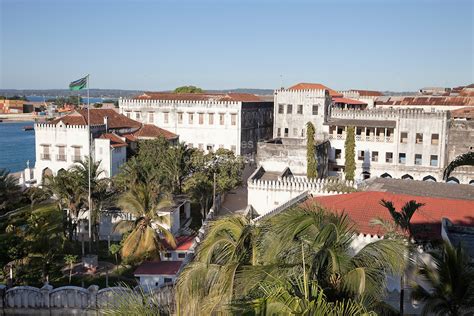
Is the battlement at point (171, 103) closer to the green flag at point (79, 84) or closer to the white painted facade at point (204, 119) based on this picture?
the white painted facade at point (204, 119)

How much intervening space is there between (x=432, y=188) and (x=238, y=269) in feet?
76.5

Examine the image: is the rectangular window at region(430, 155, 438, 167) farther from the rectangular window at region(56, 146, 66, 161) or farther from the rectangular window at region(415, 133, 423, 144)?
the rectangular window at region(56, 146, 66, 161)

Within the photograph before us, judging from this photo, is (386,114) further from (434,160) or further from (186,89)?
(186,89)

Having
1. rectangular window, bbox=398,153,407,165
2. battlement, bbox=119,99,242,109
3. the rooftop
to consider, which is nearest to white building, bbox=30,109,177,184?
battlement, bbox=119,99,242,109

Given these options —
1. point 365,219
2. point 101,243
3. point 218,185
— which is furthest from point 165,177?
point 365,219

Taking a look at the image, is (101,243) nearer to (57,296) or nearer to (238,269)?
(57,296)

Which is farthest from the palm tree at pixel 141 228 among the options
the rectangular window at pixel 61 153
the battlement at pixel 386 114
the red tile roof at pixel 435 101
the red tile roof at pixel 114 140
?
the red tile roof at pixel 435 101

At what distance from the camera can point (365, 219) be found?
2025 centimetres

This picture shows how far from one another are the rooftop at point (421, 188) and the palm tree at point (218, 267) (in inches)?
779

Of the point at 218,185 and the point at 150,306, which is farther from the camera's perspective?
the point at 218,185

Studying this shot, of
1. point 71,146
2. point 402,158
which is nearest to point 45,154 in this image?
point 71,146

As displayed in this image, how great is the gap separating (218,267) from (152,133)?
37940mm

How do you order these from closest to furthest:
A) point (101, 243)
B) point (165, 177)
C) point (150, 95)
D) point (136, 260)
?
point (136, 260) < point (101, 243) < point (165, 177) < point (150, 95)

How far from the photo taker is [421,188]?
27750 millimetres
